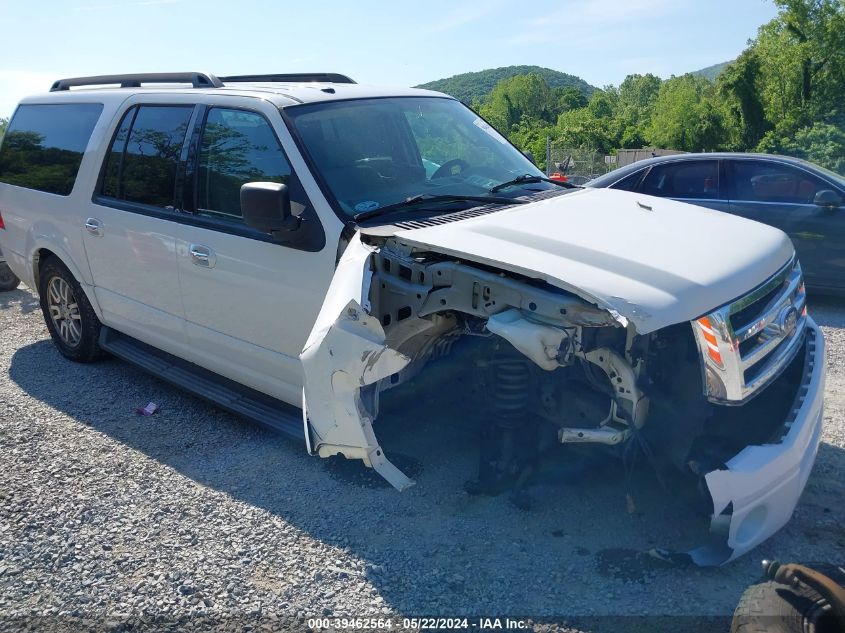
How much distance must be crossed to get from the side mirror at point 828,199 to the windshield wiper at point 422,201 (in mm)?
4677

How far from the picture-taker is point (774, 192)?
7414 millimetres

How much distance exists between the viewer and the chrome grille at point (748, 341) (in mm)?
2770

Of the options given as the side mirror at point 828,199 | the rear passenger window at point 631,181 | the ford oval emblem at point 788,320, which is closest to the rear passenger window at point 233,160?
the ford oval emblem at point 788,320

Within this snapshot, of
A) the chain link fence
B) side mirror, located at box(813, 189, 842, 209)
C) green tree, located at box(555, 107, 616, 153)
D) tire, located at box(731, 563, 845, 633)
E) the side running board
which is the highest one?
side mirror, located at box(813, 189, 842, 209)

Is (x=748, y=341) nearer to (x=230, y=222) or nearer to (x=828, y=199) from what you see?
→ (x=230, y=222)

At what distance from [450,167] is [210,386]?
2.00 metres

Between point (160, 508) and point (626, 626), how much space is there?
230cm

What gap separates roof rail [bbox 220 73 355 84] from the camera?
5.21m

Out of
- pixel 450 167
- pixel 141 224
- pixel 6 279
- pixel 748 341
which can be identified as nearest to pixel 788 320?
pixel 748 341

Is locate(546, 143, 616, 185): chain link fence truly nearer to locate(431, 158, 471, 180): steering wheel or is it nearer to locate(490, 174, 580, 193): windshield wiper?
locate(490, 174, 580, 193): windshield wiper

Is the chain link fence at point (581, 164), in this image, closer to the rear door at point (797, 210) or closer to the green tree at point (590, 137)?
the rear door at point (797, 210)

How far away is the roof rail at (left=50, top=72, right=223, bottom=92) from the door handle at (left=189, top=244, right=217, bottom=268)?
1.15 m

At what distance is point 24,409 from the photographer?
5.04 metres

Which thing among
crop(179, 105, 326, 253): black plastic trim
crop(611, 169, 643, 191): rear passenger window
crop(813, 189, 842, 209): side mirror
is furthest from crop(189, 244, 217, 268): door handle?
crop(813, 189, 842, 209): side mirror
